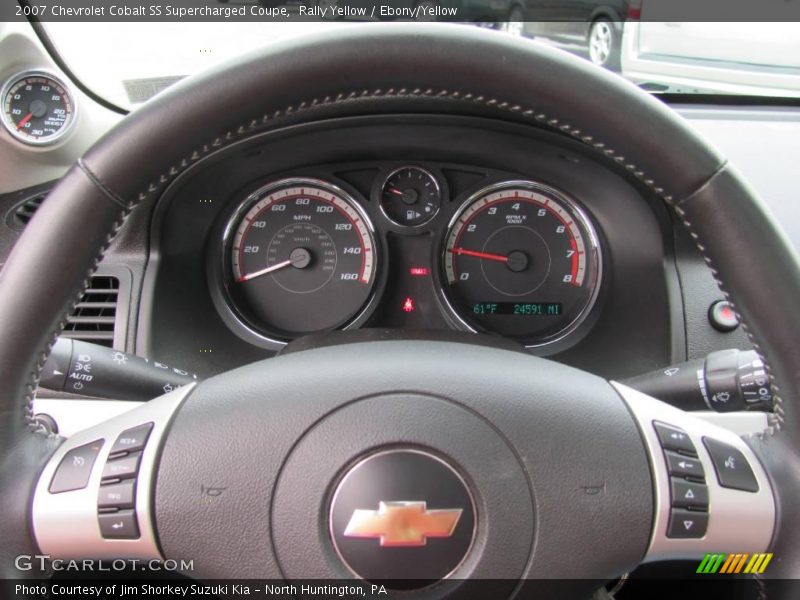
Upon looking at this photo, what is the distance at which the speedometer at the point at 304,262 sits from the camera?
98.3 inches

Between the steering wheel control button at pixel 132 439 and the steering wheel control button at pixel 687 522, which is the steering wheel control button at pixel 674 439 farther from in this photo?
the steering wheel control button at pixel 132 439

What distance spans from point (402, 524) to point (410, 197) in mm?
1632

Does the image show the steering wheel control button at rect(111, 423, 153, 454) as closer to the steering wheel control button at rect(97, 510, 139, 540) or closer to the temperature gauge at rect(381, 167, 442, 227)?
the steering wheel control button at rect(97, 510, 139, 540)

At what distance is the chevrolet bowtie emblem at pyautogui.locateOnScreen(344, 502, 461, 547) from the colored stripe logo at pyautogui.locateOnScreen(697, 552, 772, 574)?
0.40m

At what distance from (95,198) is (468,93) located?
19.4 inches

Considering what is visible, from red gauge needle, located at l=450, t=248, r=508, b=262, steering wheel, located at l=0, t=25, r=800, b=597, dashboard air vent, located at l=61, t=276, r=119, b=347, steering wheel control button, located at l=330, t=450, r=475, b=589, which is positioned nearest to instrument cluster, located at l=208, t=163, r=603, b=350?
red gauge needle, located at l=450, t=248, r=508, b=262

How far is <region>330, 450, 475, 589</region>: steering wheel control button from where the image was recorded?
1.02 m

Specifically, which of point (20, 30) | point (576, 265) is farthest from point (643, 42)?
point (20, 30)

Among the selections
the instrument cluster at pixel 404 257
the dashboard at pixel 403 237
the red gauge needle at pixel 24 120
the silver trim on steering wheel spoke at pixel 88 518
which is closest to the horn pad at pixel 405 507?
the silver trim on steering wheel spoke at pixel 88 518

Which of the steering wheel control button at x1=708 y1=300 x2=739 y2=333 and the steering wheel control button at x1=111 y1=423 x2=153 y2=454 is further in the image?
the steering wheel control button at x1=708 y1=300 x2=739 y2=333

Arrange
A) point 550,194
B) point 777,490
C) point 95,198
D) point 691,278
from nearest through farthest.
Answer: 1. point 95,198
2. point 777,490
3. point 691,278
4. point 550,194

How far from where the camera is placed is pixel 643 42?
8.13ft

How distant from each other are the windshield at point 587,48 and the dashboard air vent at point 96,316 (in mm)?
555

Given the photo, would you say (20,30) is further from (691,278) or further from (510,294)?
(691,278)
